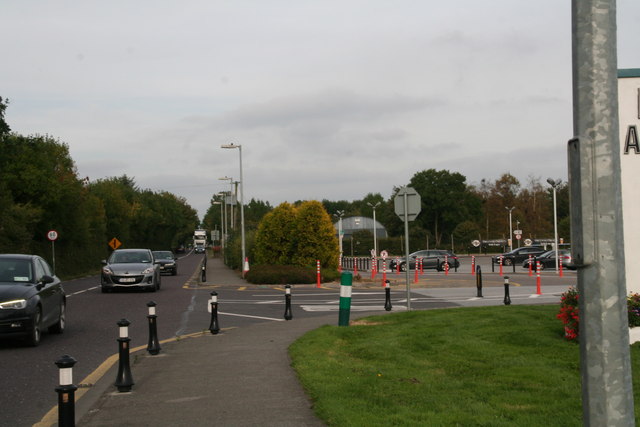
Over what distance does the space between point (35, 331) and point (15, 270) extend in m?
1.47

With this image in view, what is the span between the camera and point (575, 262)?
12.4ft

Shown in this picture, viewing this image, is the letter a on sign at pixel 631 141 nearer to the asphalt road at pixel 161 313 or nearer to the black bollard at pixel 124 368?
the black bollard at pixel 124 368

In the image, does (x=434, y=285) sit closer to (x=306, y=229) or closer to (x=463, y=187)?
(x=306, y=229)

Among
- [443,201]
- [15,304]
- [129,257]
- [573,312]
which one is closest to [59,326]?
[15,304]

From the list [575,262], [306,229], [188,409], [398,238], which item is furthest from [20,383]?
[398,238]

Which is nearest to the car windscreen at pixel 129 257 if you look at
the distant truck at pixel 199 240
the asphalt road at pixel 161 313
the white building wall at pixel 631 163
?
the asphalt road at pixel 161 313

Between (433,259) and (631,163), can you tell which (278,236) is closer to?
(433,259)

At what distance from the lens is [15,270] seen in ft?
44.2

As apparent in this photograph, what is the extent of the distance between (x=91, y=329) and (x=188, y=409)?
29.2 feet

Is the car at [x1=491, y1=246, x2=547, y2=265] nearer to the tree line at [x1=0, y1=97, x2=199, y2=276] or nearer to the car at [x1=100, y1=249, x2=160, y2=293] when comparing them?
the tree line at [x1=0, y1=97, x2=199, y2=276]

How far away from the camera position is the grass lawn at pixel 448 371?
668cm

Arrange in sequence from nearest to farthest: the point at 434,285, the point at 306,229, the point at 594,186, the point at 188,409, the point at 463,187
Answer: the point at 594,186, the point at 188,409, the point at 434,285, the point at 306,229, the point at 463,187

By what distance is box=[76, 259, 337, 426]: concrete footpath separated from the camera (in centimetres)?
698

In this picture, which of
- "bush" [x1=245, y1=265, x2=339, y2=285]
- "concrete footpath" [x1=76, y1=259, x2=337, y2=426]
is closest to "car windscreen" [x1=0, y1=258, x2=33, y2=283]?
"concrete footpath" [x1=76, y1=259, x2=337, y2=426]
